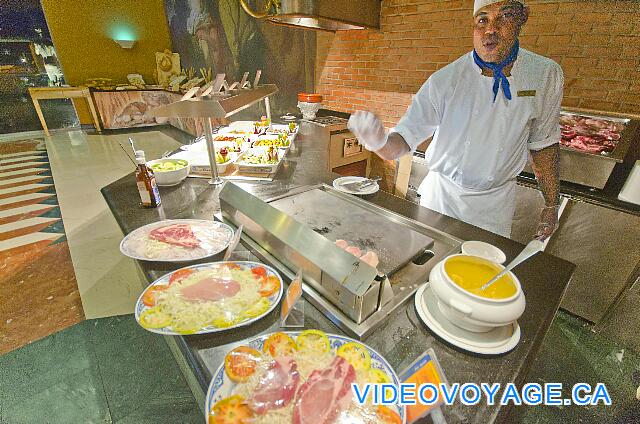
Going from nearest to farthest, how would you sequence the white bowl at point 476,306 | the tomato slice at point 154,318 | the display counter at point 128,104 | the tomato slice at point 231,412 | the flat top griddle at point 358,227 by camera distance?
1. the tomato slice at point 231,412
2. the white bowl at point 476,306
3. the tomato slice at point 154,318
4. the flat top griddle at point 358,227
5. the display counter at point 128,104

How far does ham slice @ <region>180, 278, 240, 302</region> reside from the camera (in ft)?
3.24

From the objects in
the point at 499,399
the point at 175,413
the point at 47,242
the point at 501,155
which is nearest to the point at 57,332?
the point at 175,413

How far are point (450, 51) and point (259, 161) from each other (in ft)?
9.78

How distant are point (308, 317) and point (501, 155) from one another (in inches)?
62.2

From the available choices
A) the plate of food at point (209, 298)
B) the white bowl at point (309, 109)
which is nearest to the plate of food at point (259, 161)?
the plate of food at point (209, 298)

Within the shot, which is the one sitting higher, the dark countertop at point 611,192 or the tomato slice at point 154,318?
the tomato slice at point 154,318

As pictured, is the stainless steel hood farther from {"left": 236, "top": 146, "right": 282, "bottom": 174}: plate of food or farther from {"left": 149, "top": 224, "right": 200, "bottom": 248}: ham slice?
{"left": 149, "top": 224, "right": 200, "bottom": 248}: ham slice

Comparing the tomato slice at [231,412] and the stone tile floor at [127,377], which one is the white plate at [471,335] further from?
the stone tile floor at [127,377]

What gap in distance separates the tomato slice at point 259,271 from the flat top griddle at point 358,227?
34cm

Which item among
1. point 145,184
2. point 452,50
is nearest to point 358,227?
point 145,184

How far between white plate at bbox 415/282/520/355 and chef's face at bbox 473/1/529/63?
1463 millimetres

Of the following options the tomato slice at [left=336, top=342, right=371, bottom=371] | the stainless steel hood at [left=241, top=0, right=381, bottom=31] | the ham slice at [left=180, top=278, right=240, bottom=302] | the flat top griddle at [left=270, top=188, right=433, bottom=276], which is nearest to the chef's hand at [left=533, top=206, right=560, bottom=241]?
the flat top griddle at [left=270, top=188, right=433, bottom=276]

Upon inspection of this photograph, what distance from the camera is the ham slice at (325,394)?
2.22 ft

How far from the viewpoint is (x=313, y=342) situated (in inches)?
32.5
